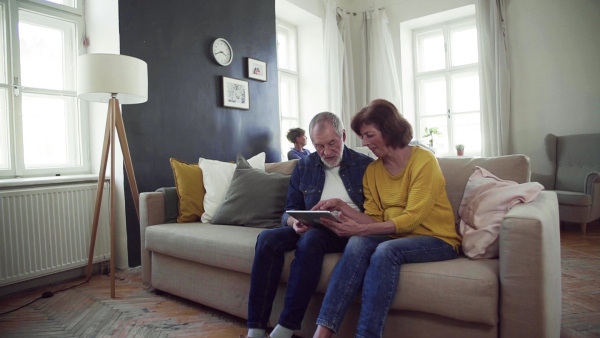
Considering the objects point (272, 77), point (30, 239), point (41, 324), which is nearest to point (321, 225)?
point (41, 324)

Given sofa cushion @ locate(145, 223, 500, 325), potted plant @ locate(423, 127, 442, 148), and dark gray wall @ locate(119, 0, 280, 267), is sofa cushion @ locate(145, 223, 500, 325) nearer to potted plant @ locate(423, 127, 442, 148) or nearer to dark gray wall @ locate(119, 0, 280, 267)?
dark gray wall @ locate(119, 0, 280, 267)

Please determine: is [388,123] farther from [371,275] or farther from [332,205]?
[371,275]

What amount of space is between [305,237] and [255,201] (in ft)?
2.38

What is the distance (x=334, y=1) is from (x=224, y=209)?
4021 millimetres

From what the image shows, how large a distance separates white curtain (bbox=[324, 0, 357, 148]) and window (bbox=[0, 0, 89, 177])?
308 centimetres

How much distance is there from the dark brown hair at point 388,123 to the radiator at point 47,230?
2.16 metres

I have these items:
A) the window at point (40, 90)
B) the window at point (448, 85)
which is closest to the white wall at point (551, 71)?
the window at point (448, 85)

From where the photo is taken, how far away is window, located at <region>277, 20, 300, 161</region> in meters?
5.32

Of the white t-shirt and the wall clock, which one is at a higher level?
the wall clock

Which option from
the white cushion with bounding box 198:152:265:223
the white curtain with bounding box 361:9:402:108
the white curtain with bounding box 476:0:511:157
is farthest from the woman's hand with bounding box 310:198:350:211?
the white curtain with bounding box 361:9:402:108

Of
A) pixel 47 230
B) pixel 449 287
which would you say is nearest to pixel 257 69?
pixel 47 230

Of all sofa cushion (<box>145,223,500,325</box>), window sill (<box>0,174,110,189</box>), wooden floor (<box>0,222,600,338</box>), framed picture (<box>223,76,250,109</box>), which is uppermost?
framed picture (<box>223,76,250,109</box>)

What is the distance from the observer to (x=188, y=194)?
8.13 ft

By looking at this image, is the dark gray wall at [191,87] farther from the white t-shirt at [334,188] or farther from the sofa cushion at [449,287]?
the sofa cushion at [449,287]
